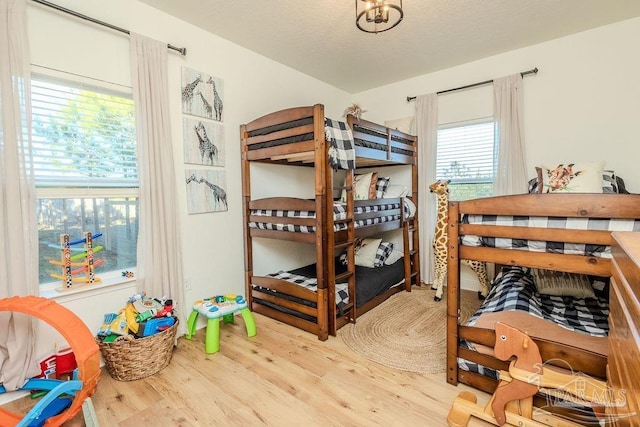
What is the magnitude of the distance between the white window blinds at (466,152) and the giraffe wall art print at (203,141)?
2.53 metres

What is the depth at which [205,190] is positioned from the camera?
262cm

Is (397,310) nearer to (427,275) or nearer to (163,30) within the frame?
(427,275)

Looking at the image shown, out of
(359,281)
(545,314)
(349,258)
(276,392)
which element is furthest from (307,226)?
(545,314)

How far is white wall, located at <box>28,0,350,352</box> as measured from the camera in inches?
75.0

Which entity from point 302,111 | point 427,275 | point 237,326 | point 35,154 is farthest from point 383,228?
point 35,154

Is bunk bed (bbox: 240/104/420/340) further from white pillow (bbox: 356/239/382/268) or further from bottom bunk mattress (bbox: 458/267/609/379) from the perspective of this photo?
bottom bunk mattress (bbox: 458/267/609/379)

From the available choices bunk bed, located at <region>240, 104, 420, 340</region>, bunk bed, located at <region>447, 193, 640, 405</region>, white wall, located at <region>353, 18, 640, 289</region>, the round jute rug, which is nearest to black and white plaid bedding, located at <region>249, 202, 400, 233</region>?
bunk bed, located at <region>240, 104, 420, 340</region>

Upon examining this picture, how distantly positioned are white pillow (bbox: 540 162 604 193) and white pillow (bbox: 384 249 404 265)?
163 centimetres

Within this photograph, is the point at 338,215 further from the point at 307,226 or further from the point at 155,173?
the point at 155,173

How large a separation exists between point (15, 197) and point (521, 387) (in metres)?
2.78

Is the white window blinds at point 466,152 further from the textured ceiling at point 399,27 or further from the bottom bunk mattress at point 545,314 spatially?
the bottom bunk mattress at point 545,314

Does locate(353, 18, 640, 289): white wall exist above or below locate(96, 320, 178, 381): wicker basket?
above

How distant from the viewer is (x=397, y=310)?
2.92 m

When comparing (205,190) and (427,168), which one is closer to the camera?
(205,190)
